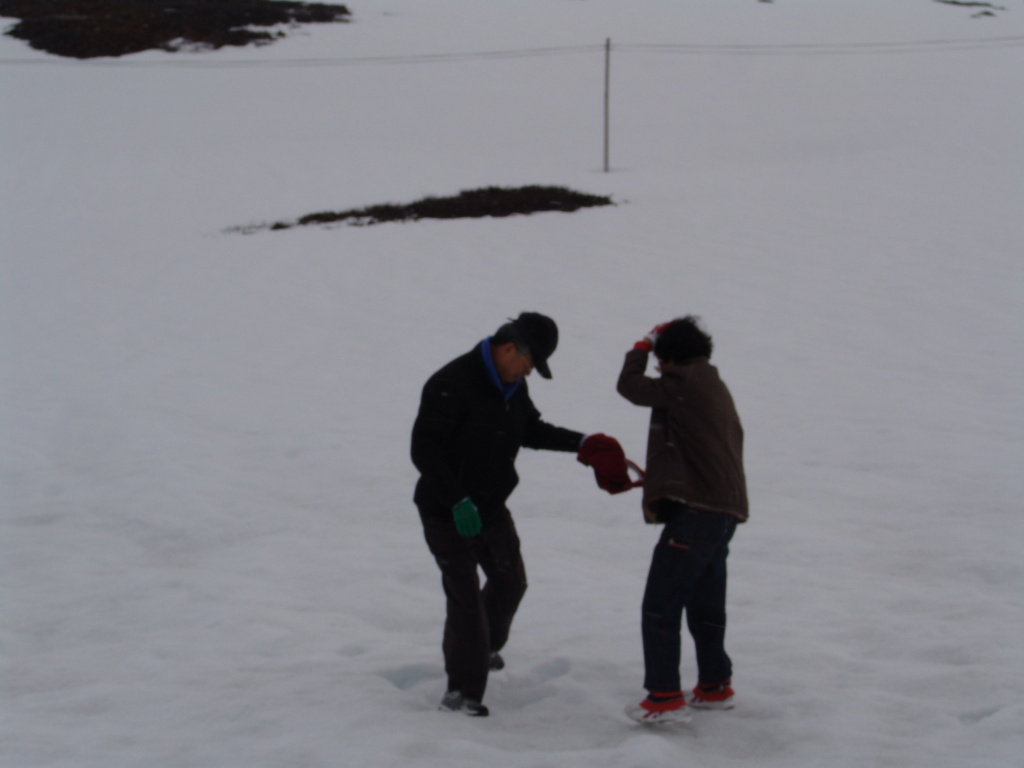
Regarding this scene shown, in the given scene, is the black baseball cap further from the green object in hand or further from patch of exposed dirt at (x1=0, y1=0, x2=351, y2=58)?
patch of exposed dirt at (x1=0, y1=0, x2=351, y2=58)

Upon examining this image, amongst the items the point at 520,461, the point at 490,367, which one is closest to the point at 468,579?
the point at 490,367

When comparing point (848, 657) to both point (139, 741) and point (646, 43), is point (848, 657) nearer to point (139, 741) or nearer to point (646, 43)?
point (139, 741)

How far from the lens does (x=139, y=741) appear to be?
152 inches

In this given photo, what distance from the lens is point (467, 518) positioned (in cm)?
378

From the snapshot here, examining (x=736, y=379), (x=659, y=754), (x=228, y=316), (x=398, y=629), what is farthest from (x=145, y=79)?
(x=659, y=754)

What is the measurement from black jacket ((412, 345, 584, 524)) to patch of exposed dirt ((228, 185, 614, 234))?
47.6ft

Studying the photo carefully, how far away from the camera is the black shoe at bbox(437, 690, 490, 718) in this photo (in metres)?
4.15

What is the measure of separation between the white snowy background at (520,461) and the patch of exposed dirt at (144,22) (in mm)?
10266

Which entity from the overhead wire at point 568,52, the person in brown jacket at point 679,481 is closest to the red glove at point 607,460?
the person in brown jacket at point 679,481

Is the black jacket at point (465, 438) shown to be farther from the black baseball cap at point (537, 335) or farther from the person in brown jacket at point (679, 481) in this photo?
the person in brown jacket at point (679, 481)

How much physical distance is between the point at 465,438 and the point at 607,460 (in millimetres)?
665

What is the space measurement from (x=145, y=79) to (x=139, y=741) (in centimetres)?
3486

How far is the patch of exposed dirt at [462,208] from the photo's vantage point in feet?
60.6

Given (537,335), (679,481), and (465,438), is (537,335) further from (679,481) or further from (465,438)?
(679,481)
